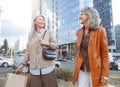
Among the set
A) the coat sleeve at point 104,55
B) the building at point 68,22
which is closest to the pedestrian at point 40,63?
the coat sleeve at point 104,55

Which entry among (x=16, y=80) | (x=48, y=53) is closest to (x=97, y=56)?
(x=48, y=53)

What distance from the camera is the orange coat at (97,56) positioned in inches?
163

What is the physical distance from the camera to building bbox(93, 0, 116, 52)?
88375 mm

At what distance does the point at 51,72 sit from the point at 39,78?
0.21 metres

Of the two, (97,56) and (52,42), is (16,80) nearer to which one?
(52,42)

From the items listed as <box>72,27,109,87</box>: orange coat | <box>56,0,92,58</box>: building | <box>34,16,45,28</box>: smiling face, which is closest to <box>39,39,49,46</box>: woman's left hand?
<box>34,16,45,28</box>: smiling face

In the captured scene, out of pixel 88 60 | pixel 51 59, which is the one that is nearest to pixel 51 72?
pixel 51 59

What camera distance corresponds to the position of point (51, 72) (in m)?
4.92

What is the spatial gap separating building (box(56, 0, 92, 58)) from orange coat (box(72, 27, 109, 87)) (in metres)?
84.4

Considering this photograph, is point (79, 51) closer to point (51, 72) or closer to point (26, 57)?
point (51, 72)

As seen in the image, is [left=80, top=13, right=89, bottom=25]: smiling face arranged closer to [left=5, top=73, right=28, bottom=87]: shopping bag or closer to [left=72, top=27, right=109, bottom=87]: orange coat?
[left=72, top=27, right=109, bottom=87]: orange coat

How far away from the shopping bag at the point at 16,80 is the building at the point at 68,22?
83618 mm

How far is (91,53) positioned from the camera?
414cm

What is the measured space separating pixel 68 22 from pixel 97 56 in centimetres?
9597
